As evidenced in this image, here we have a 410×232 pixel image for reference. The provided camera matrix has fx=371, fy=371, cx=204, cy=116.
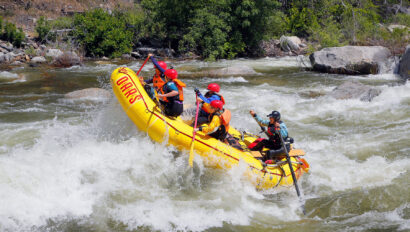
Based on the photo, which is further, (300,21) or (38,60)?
(300,21)

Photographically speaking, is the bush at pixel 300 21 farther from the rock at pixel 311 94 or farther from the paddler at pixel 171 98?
the paddler at pixel 171 98

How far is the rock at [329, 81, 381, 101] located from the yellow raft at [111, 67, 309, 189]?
5.23 metres

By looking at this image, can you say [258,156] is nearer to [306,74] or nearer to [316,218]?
[316,218]

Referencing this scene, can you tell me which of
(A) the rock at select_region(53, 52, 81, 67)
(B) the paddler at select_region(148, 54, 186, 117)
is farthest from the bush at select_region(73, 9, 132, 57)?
(B) the paddler at select_region(148, 54, 186, 117)

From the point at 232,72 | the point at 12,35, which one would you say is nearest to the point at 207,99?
the point at 232,72

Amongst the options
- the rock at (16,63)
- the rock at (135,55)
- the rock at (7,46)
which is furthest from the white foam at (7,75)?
the rock at (135,55)

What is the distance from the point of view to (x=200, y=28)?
64.8ft

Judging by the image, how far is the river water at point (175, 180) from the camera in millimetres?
4836

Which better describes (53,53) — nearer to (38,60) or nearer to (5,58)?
(38,60)

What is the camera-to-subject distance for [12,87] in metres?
12.1

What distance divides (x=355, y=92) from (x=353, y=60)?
14.9 ft

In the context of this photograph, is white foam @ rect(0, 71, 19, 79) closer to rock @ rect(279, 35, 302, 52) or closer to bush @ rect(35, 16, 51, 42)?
bush @ rect(35, 16, 51, 42)

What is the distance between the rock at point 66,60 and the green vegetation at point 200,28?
236 cm

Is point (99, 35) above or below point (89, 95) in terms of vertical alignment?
above
